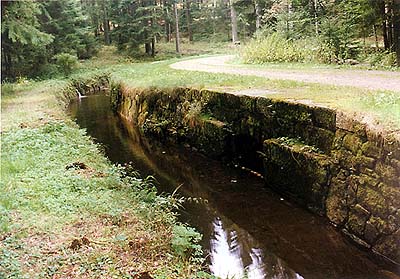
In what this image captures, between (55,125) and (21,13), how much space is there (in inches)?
278

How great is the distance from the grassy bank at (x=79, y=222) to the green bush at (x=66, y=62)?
1746 cm

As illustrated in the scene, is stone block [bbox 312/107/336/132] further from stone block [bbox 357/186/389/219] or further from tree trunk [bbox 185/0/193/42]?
tree trunk [bbox 185/0/193/42]

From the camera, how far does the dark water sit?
5.25 m

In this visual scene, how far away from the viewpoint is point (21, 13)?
15.5 m

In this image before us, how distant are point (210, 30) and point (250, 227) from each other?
38.6 metres

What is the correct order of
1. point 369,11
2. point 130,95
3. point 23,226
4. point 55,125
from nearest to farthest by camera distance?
1. point 23,226
2. point 55,125
3. point 369,11
4. point 130,95

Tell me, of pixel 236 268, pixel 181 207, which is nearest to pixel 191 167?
pixel 181 207

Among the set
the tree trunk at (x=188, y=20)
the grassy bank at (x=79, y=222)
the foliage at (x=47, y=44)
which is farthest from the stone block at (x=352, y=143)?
the tree trunk at (x=188, y=20)

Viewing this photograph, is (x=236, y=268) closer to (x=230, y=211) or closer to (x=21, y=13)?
(x=230, y=211)

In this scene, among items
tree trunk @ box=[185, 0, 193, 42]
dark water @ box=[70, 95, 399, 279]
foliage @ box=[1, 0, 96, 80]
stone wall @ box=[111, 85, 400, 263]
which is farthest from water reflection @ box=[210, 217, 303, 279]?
tree trunk @ box=[185, 0, 193, 42]

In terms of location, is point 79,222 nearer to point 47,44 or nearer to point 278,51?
point 278,51

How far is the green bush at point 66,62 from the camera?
25227mm

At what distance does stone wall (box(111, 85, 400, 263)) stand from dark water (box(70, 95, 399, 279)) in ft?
0.87

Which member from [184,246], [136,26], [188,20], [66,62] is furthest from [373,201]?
[188,20]
